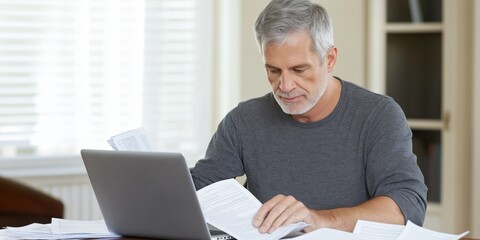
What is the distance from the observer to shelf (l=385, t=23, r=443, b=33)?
174 inches

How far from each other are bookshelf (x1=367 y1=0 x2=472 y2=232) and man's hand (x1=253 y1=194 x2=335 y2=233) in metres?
2.43

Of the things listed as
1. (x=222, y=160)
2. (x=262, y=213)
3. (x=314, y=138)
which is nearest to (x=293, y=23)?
(x=314, y=138)

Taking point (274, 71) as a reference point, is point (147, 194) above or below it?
below

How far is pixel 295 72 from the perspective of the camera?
2449 millimetres

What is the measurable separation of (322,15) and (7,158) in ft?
6.93

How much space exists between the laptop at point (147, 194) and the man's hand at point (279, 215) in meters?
0.09

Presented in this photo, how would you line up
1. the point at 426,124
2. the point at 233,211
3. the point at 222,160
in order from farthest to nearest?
the point at 426,124, the point at 222,160, the point at 233,211

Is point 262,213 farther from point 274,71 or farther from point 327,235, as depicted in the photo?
point 274,71

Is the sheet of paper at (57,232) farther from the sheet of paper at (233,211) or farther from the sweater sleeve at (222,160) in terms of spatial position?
the sweater sleeve at (222,160)

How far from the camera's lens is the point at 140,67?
4.45m

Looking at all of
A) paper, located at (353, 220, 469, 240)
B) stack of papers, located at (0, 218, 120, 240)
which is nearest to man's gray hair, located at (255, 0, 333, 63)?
paper, located at (353, 220, 469, 240)

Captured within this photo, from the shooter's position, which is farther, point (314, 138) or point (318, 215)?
point (314, 138)

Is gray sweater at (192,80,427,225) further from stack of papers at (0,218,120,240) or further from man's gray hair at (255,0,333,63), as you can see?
stack of papers at (0,218,120,240)

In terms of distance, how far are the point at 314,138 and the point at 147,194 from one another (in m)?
0.67
